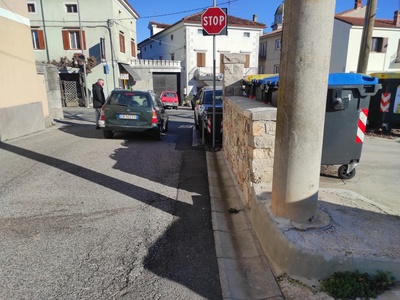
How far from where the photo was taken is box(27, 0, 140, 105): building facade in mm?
24484

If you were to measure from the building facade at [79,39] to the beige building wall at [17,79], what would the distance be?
15.6 metres

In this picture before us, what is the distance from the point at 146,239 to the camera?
323 cm

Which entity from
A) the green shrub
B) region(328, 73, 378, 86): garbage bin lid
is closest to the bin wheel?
region(328, 73, 378, 86): garbage bin lid

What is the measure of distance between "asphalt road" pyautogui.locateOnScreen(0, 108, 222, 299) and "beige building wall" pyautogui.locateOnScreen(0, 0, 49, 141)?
101 inches

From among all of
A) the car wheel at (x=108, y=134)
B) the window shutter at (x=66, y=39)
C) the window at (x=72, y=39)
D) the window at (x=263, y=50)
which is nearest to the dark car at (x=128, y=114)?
the car wheel at (x=108, y=134)

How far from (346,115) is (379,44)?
2863 cm

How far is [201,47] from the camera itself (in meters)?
31.2

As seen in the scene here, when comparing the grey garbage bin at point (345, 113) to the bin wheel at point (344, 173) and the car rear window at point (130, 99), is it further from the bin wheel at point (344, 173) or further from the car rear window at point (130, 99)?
the car rear window at point (130, 99)

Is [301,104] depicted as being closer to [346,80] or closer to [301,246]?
[301,246]

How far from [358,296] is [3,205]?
14.1 feet

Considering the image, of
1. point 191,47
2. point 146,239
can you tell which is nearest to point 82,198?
point 146,239

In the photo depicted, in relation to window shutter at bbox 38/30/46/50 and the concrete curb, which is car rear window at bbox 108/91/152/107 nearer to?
the concrete curb

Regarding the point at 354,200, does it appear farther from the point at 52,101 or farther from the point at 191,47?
the point at 191,47

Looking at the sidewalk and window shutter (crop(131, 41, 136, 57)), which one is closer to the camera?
the sidewalk
